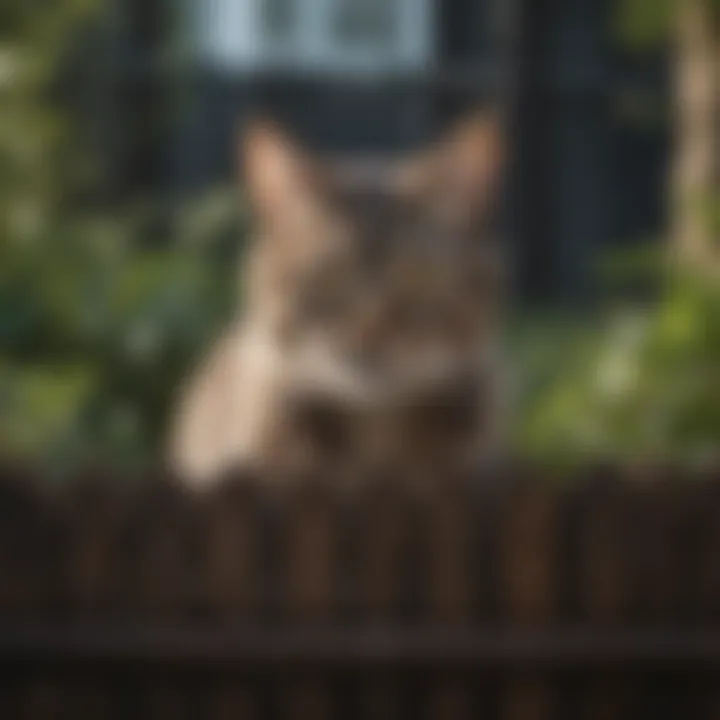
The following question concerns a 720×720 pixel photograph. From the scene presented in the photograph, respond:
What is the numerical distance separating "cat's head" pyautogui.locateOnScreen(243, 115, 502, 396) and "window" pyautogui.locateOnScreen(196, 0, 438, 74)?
5.05 metres

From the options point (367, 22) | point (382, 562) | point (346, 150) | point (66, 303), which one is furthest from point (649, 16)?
point (367, 22)

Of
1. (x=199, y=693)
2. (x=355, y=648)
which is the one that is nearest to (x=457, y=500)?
(x=355, y=648)

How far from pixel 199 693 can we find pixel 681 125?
2407 millimetres

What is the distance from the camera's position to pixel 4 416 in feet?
9.77

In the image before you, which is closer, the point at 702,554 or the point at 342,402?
the point at 702,554

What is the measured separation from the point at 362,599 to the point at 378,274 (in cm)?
76

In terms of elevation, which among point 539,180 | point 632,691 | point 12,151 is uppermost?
point 12,151

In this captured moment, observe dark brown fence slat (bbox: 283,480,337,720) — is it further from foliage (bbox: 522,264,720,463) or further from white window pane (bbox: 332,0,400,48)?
white window pane (bbox: 332,0,400,48)

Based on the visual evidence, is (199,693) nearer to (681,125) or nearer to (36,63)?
(36,63)

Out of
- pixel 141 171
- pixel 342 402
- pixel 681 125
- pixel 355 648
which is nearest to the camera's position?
pixel 355 648

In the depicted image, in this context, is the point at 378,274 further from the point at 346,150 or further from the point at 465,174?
the point at 346,150

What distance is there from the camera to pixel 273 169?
325 centimetres

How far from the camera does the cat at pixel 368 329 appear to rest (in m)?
3.38

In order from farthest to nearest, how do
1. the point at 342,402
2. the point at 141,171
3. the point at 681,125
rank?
1. the point at 141,171
2. the point at 681,125
3. the point at 342,402
